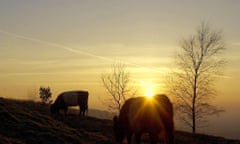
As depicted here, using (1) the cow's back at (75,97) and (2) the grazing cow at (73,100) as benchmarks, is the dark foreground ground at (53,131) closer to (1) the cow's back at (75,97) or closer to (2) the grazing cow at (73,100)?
(2) the grazing cow at (73,100)

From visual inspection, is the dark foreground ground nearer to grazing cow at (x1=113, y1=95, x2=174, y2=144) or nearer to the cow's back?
grazing cow at (x1=113, y1=95, x2=174, y2=144)

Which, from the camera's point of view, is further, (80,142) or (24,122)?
(24,122)

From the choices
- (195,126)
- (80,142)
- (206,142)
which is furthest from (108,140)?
(195,126)

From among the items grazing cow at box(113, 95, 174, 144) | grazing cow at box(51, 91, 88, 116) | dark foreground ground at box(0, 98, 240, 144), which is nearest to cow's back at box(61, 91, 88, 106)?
grazing cow at box(51, 91, 88, 116)

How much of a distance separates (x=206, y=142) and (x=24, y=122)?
12967 millimetres

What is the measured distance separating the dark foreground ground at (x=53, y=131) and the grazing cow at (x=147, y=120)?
2.34m

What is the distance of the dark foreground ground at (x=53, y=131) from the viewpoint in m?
25.4

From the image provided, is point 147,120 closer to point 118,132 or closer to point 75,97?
point 118,132

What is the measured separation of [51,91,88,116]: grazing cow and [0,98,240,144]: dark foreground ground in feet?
21.5

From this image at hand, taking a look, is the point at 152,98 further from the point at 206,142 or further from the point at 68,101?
the point at 68,101

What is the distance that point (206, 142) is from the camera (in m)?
34.1

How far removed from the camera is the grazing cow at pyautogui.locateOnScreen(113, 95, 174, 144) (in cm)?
2509

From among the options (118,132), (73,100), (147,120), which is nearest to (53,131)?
(118,132)

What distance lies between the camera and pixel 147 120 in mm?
25047
